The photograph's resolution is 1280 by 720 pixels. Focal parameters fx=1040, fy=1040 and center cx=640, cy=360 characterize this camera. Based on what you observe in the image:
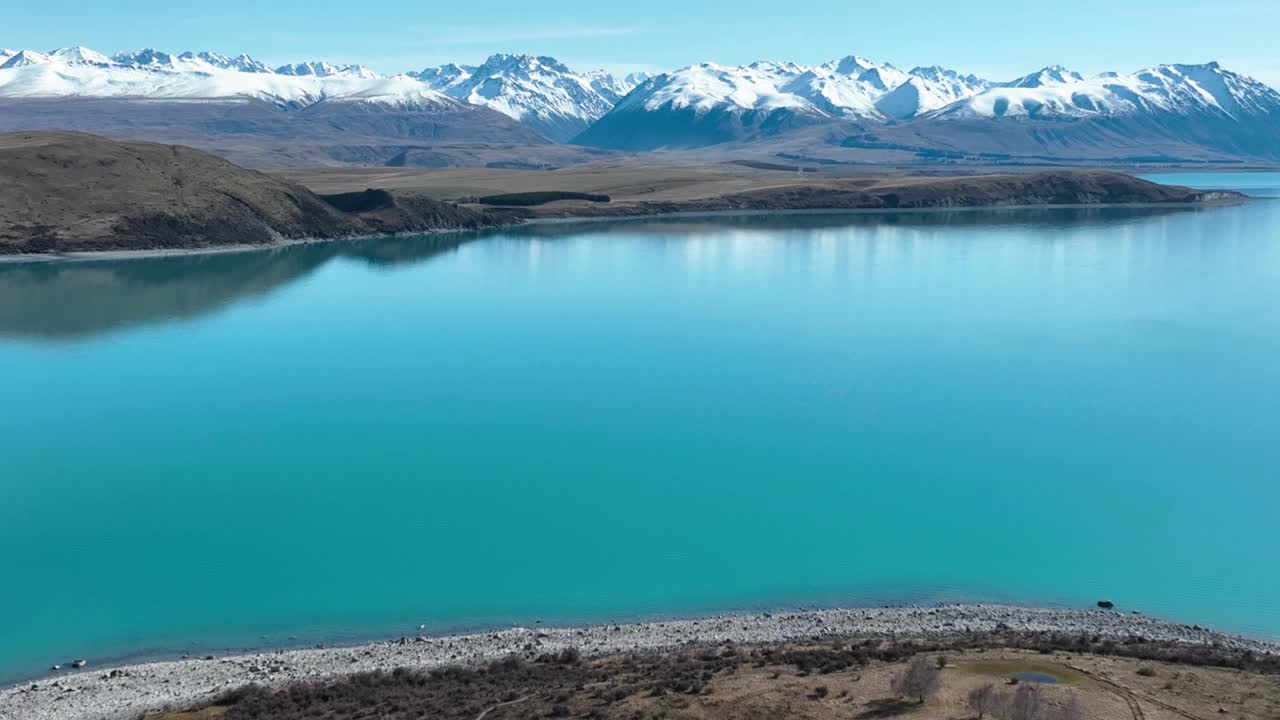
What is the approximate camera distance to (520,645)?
19.8 meters

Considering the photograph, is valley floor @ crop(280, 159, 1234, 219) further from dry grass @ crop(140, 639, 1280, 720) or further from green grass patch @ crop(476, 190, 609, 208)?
dry grass @ crop(140, 639, 1280, 720)

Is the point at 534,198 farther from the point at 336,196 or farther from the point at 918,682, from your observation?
the point at 918,682

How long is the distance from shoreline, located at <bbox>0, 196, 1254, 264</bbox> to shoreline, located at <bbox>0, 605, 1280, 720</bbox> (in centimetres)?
6441

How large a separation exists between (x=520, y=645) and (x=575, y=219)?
312ft

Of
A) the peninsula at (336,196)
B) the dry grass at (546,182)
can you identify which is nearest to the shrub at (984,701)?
the peninsula at (336,196)

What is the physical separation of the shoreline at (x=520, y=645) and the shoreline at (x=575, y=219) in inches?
2536

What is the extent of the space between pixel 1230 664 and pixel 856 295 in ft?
153

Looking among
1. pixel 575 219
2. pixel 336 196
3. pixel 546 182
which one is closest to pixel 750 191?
pixel 575 219

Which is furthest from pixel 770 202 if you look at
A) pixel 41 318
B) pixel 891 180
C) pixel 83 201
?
pixel 41 318

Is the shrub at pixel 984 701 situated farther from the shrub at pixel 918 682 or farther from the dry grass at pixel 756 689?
the shrub at pixel 918 682

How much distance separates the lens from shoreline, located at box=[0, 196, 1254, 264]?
74.7 meters

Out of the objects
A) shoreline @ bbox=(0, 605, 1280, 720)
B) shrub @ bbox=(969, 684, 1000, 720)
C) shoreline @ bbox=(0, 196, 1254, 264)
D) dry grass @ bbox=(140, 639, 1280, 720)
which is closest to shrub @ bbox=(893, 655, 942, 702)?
dry grass @ bbox=(140, 639, 1280, 720)

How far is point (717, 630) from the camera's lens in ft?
66.9

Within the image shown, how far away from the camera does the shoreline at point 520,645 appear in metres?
17.6
